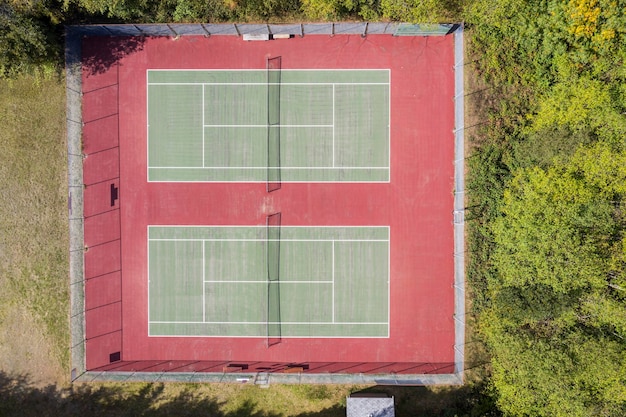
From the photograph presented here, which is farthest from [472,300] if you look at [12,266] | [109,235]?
[12,266]

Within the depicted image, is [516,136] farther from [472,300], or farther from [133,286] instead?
[133,286]

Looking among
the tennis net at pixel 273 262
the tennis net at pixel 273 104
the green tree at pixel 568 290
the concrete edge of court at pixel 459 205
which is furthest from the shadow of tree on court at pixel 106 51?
the green tree at pixel 568 290

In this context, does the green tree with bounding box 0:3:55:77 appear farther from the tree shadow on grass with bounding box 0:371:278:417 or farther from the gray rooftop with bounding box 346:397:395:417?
the gray rooftop with bounding box 346:397:395:417

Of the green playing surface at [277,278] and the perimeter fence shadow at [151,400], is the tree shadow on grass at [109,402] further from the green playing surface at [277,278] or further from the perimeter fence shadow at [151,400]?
the green playing surface at [277,278]

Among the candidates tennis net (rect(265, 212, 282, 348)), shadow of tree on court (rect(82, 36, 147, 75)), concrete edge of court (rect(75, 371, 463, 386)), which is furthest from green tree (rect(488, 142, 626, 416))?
shadow of tree on court (rect(82, 36, 147, 75))

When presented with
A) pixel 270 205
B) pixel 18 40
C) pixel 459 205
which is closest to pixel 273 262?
pixel 270 205

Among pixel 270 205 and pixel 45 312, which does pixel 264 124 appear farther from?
pixel 45 312
